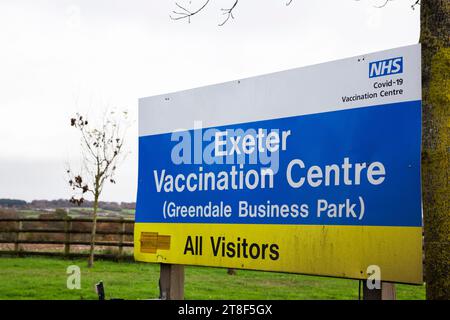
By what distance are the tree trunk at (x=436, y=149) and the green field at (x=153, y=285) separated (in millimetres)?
7000

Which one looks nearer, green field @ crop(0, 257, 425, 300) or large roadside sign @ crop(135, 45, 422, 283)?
large roadside sign @ crop(135, 45, 422, 283)

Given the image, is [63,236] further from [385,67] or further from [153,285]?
[385,67]

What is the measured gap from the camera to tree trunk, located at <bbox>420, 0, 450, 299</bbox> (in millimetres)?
3246

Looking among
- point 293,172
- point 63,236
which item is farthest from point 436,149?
point 63,236

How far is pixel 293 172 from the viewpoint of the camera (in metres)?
4.10

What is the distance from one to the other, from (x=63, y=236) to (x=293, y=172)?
1557 cm

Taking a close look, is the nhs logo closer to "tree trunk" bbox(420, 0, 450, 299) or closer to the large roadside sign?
the large roadside sign

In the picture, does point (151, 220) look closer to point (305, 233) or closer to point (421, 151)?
point (305, 233)

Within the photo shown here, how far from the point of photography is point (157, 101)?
17.0 ft

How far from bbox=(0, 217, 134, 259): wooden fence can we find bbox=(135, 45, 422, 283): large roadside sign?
40.6 feet

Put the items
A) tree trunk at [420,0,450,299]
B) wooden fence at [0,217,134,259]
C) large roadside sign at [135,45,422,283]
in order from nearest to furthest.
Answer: tree trunk at [420,0,450,299] < large roadside sign at [135,45,422,283] < wooden fence at [0,217,134,259]

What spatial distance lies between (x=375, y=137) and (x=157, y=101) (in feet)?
7.17

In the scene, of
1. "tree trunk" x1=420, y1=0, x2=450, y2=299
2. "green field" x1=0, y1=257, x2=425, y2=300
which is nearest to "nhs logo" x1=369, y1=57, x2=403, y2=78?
"tree trunk" x1=420, y1=0, x2=450, y2=299
